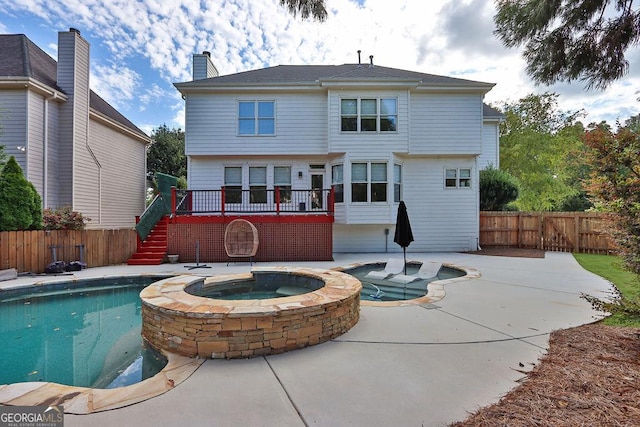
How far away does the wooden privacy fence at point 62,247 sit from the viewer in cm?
788

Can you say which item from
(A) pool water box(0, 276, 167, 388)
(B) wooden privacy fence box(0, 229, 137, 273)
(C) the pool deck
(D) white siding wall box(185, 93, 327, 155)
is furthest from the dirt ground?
(B) wooden privacy fence box(0, 229, 137, 273)

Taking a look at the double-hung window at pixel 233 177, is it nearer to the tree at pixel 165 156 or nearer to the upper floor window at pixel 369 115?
the upper floor window at pixel 369 115

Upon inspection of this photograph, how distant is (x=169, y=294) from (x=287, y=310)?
5.80 feet

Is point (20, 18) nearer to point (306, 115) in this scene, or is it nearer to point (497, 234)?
point (306, 115)

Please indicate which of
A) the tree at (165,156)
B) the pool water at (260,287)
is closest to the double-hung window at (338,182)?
the pool water at (260,287)

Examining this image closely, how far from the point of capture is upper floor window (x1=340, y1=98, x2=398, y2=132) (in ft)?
38.0

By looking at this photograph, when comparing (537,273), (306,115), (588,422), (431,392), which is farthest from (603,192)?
(306,115)

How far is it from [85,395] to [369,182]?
10.3m

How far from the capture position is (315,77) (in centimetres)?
1262

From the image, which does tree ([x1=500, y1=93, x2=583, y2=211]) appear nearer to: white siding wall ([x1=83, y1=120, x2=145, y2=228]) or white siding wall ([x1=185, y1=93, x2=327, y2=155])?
white siding wall ([x1=185, y1=93, x2=327, y2=155])

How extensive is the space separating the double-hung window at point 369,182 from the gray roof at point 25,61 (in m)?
11.7

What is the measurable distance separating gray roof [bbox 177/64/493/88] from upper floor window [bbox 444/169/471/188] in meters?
3.49

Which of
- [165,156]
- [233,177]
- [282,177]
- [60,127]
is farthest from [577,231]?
[165,156]

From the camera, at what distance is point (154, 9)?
410 inches
